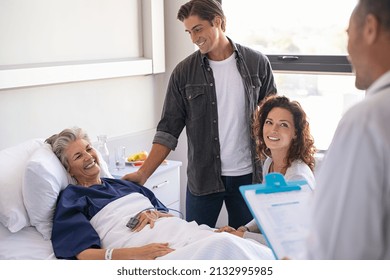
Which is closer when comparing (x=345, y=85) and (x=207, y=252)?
(x=207, y=252)

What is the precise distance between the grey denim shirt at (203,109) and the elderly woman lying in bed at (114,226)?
0.89 feet

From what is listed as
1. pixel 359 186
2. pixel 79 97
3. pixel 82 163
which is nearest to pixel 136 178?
pixel 82 163

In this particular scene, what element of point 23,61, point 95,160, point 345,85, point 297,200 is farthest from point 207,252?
point 345,85

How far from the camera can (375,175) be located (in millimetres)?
804

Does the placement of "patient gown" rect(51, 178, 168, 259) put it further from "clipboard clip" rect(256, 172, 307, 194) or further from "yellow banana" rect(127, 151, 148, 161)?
"clipboard clip" rect(256, 172, 307, 194)

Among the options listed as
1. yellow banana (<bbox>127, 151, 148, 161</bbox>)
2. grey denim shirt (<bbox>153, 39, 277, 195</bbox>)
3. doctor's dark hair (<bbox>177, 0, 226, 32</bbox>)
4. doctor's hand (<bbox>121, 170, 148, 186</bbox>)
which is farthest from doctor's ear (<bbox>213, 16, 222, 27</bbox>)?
yellow banana (<bbox>127, 151, 148, 161</bbox>)

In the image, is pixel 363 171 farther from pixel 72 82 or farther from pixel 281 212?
pixel 72 82

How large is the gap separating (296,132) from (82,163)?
95 centimetres

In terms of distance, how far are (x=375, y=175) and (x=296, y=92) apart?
2.67m

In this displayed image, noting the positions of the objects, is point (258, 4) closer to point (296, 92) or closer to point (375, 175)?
point (296, 92)

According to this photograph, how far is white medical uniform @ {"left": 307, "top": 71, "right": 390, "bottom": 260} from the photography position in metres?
0.80

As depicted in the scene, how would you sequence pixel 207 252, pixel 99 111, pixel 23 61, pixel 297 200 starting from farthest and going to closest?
pixel 99 111 → pixel 23 61 → pixel 207 252 → pixel 297 200

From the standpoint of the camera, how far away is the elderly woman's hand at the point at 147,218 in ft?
6.83

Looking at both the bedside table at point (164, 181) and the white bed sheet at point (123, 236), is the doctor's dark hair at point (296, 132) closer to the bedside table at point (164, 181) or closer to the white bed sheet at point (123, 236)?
the white bed sheet at point (123, 236)
